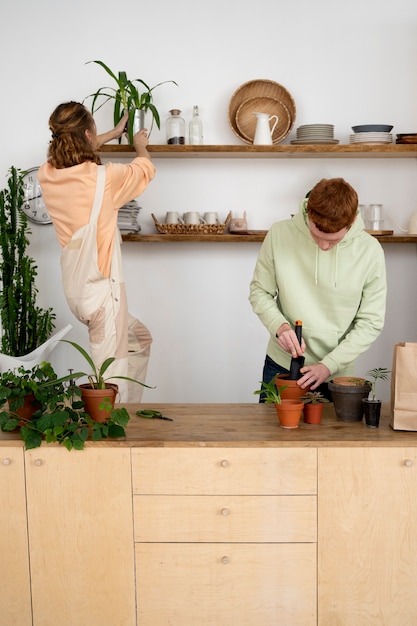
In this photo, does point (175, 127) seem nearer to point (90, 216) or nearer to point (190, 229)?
point (190, 229)

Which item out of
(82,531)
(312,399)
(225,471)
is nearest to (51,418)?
(82,531)

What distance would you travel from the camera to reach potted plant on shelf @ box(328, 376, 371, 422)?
241cm

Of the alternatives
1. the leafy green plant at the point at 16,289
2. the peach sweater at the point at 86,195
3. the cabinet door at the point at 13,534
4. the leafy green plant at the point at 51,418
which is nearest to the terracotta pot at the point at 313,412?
the leafy green plant at the point at 51,418

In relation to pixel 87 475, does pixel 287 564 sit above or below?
below

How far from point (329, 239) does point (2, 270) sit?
2270mm

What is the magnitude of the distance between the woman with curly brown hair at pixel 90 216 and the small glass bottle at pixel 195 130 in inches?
26.3

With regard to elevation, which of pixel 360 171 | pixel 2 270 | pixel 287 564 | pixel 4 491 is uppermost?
pixel 360 171

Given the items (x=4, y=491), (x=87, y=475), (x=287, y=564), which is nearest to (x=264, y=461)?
(x=287, y=564)

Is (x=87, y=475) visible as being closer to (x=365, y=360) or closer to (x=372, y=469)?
(x=372, y=469)

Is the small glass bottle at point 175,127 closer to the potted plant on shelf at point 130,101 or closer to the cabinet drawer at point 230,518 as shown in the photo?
the potted plant on shelf at point 130,101

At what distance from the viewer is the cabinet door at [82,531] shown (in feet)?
7.39

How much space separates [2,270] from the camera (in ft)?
13.9

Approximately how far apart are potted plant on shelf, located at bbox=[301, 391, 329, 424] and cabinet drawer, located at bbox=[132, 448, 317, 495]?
0.69 feet

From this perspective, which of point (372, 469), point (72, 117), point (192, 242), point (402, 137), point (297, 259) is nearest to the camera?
point (372, 469)
